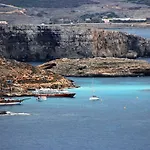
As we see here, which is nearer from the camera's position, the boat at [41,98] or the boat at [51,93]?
the boat at [41,98]

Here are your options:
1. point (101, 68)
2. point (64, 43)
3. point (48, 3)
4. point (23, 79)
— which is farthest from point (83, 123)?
point (48, 3)

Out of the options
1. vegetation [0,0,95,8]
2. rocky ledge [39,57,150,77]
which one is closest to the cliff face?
rocky ledge [39,57,150,77]

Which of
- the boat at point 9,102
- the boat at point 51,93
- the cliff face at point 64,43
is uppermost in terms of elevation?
the boat at point 9,102

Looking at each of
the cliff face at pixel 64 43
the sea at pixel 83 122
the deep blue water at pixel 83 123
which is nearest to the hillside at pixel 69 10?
the cliff face at pixel 64 43

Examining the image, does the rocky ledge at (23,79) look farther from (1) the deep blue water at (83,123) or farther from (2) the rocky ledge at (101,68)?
(2) the rocky ledge at (101,68)

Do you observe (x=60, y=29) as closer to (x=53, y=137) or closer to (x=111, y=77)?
(x=111, y=77)

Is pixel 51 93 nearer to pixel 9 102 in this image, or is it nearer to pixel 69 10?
pixel 9 102

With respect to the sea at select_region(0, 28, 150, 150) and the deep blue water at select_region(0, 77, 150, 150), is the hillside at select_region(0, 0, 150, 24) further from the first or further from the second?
the deep blue water at select_region(0, 77, 150, 150)
